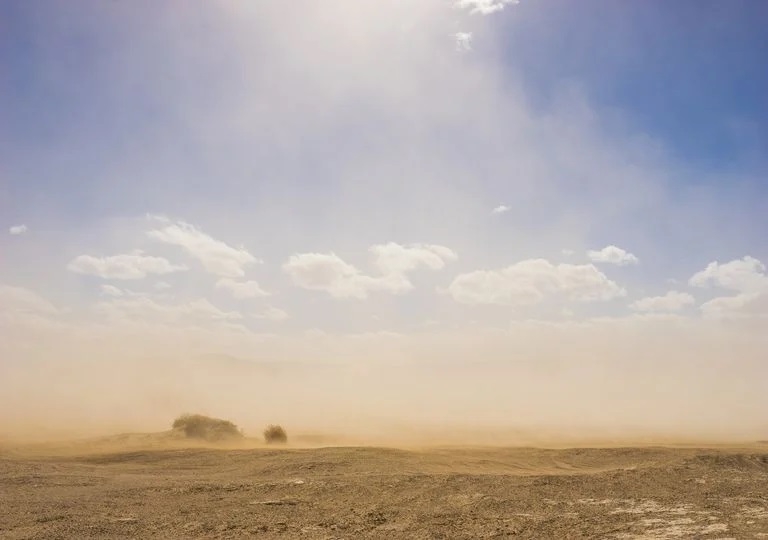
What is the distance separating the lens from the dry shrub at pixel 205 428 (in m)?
41.2

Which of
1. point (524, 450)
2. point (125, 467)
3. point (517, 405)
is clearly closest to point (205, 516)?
point (125, 467)

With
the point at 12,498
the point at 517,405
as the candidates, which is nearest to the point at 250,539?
the point at 12,498

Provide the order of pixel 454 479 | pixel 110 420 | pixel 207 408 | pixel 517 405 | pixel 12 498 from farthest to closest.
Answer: pixel 517 405, pixel 207 408, pixel 110 420, pixel 454 479, pixel 12 498

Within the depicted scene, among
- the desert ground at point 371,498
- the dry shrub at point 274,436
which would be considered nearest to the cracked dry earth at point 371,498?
the desert ground at point 371,498

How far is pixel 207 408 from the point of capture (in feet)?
260

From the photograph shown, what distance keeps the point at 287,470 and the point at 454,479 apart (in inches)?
252

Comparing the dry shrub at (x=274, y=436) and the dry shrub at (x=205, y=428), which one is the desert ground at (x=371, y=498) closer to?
the dry shrub at (x=274, y=436)

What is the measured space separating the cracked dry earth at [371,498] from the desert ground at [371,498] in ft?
0.15

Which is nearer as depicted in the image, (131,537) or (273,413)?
(131,537)

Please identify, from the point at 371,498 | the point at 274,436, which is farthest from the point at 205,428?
the point at 371,498

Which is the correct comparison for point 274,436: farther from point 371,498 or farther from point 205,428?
point 371,498

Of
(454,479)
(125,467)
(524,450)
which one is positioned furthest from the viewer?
(524,450)

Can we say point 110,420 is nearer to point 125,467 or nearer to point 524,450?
point 125,467

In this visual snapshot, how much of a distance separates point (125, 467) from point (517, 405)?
92974mm
